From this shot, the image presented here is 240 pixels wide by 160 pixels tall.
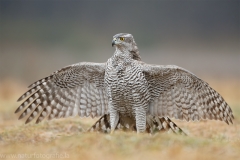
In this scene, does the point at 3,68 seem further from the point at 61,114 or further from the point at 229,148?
the point at 229,148

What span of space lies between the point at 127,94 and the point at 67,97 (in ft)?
4.17

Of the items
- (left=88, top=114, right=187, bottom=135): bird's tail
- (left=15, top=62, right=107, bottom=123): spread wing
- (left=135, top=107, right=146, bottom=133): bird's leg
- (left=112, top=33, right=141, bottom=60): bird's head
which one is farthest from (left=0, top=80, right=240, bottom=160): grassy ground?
(left=112, top=33, right=141, bottom=60): bird's head

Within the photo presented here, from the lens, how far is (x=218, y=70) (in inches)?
825

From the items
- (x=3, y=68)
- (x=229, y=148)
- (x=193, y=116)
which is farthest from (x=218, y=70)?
(x=229, y=148)

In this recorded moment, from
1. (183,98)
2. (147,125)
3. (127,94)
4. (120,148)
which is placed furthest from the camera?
(147,125)

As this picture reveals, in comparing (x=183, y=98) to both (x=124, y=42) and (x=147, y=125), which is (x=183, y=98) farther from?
(x=124, y=42)

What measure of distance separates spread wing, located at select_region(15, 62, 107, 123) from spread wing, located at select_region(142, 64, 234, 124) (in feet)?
3.01

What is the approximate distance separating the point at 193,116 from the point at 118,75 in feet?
4.77

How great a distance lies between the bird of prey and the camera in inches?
294

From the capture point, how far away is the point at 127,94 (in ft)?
24.4

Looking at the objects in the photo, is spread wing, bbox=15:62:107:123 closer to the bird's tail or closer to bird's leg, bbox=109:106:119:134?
the bird's tail

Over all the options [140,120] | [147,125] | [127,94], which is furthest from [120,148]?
[147,125]

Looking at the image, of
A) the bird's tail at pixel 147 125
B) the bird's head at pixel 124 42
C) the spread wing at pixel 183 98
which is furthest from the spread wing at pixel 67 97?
the spread wing at pixel 183 98

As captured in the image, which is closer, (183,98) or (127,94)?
(127,94)
